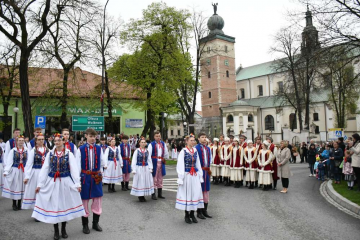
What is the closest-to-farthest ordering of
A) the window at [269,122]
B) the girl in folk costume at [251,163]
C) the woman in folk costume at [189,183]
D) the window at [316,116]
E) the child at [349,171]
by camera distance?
the woman in folk costume at [189,183], the child at [349,171], the girl in folk costume at [251,163], the window at [316,116], the window at [269,122]

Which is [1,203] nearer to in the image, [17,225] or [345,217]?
[17,225]

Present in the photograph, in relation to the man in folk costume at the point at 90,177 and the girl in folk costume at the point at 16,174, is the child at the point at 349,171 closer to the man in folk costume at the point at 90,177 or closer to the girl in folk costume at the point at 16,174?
the man in folk costume at the point at 90,177

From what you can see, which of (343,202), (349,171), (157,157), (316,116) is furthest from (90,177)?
(316,116)

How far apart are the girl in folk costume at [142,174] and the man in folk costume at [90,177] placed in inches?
124

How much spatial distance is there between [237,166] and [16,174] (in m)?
8.35

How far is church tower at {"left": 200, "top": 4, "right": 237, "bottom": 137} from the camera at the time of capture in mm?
66000

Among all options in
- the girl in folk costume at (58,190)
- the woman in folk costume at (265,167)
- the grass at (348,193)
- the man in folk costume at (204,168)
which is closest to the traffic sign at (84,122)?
the woman in folk costume at (265,167)

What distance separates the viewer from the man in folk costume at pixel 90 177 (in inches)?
253

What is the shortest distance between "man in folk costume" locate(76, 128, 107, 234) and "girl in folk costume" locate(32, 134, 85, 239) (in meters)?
0.44

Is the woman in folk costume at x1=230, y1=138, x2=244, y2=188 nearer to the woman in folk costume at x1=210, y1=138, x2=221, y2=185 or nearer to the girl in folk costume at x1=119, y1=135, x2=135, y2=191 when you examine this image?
the woman in folk costume at x1=210, y1=138, x2=221, y2=185

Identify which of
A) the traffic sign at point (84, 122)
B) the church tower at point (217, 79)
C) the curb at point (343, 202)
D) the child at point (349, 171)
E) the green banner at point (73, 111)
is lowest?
the curb at point (343, 202)

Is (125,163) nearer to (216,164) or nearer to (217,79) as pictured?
(216,164)

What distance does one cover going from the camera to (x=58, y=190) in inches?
229

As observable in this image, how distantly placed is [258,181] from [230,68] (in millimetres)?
58924
